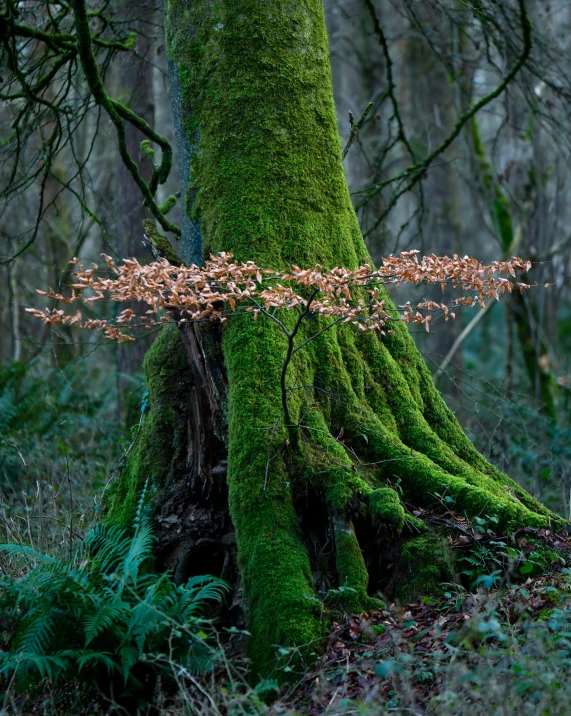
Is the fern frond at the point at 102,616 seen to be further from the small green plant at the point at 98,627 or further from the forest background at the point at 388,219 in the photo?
the forest background at the point at 388,219

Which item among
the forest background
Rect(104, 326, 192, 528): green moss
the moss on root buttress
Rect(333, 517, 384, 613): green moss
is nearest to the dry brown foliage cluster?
the moss on root buttress

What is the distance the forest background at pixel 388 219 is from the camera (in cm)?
722

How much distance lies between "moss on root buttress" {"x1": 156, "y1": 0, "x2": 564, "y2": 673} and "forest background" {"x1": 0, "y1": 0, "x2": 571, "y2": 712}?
113 centimetres

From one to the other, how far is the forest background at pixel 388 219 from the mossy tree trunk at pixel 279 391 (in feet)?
2.80

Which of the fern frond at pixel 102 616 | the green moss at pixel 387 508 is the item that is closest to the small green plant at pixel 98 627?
the fern frond at pixel 102 616

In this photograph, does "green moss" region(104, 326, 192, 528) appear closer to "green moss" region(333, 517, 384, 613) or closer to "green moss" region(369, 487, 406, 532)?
"green moss" region(333, 517, 384, 613)

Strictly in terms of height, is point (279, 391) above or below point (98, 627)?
above

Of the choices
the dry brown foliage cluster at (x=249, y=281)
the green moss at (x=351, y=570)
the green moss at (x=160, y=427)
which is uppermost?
the dry brown foliage cluster at (x=249, y=281)

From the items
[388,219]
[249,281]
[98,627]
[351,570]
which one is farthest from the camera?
[388,219]

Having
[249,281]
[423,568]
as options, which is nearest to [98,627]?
[423,568]

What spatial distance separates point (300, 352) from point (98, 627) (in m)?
2.02

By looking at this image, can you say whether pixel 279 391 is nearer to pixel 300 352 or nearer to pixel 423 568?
pixel 300 352

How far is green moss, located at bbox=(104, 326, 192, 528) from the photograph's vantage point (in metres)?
5.03

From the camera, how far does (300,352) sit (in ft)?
15.4
